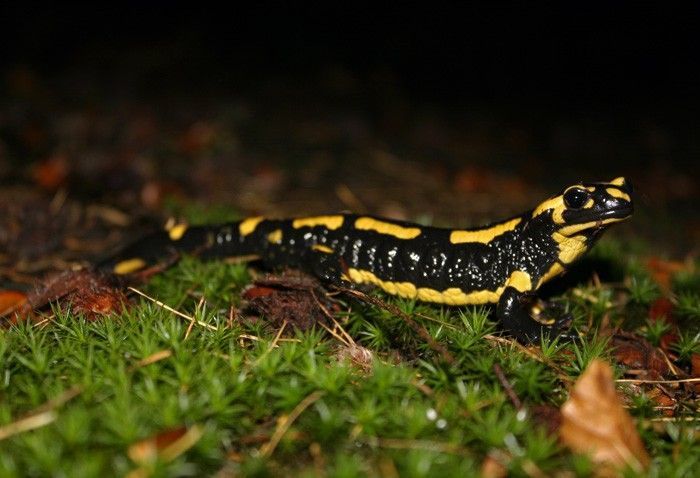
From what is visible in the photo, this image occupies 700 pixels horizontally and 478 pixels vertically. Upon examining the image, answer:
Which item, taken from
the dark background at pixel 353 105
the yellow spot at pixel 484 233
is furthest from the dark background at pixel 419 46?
the yellow spot at pixel 484 233

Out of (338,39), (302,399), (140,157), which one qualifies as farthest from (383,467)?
(338,39)

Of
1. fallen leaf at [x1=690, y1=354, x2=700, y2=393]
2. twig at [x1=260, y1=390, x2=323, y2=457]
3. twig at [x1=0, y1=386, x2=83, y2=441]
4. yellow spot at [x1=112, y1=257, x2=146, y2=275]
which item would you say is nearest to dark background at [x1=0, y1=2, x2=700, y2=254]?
fallen leaf at [x1=690, y1=354, x2=700, y2=393]

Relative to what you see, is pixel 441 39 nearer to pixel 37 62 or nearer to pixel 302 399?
pixel 37 62

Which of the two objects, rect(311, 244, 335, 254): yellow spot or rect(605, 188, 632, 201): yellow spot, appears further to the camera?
rect(311, 244, 335, 254): yellow spot

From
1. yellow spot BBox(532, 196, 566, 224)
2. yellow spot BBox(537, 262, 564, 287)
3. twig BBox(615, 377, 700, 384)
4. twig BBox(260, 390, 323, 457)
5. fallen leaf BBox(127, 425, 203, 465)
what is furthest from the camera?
yellow spot BBox(537, 262, 564, 287)

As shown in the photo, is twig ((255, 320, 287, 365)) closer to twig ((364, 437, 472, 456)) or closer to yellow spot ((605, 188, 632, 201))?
twig ((364, 437, 472, 456))

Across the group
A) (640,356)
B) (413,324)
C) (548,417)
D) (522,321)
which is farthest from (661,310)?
(413,324)

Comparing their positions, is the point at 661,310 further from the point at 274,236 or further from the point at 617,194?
the point at 274,236
